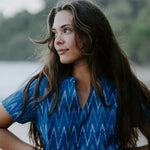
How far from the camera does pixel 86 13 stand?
1.77 meters

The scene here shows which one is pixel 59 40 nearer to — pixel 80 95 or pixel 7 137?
pixel 80 95

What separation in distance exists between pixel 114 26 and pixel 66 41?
18.1 meters

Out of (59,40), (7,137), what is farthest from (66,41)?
(7,137)

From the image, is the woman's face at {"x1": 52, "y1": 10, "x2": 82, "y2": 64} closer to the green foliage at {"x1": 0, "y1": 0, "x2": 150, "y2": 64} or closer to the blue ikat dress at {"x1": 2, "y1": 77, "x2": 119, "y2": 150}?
the blue ikat dress at {"x1": 2, "y1": 77, "x2": 119, "y2": 150}

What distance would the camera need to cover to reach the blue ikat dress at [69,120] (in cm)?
164

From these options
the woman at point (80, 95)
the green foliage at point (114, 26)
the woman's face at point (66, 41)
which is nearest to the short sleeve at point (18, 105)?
the woman at point (80, 95)

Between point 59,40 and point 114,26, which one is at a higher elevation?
point 59,40

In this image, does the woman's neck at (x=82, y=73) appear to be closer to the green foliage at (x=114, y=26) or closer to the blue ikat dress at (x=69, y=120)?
the blue ikat dress at (x=69, y=120)

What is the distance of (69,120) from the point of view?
165cm

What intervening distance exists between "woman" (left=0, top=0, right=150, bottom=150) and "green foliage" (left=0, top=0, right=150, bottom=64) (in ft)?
48.3

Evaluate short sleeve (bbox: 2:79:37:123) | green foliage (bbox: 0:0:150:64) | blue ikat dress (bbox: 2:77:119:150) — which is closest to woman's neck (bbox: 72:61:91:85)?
blue ikat dress (bbox: 2:77:119:150)

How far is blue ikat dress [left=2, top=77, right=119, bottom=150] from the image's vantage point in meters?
1.64

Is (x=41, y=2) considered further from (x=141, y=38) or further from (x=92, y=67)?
(x=92, y=67)

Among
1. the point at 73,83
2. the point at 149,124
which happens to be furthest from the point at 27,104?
the point at 149,124
